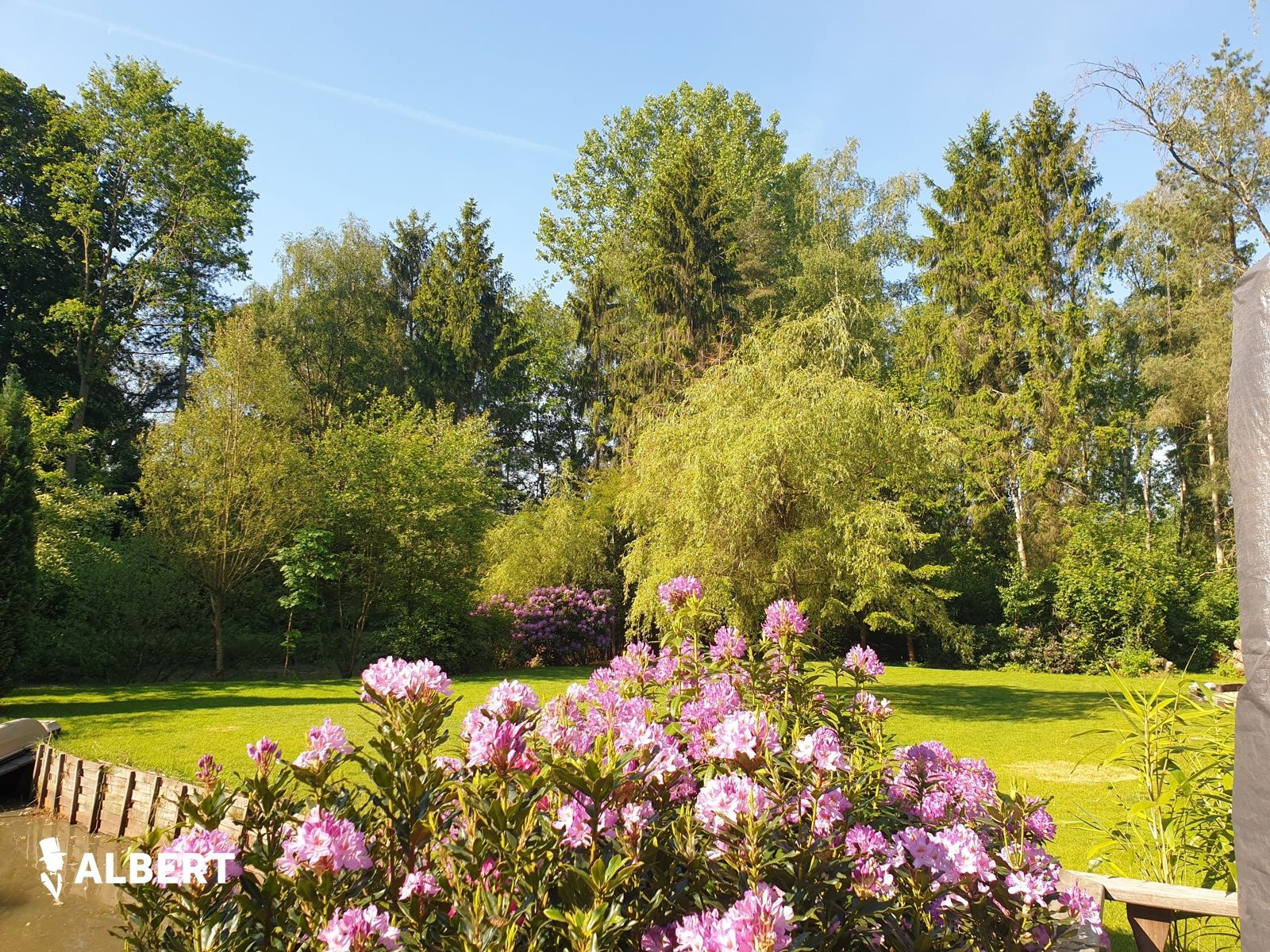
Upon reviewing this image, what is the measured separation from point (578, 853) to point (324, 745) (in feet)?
2.07

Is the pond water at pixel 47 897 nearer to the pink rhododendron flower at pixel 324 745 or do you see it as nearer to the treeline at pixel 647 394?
the pink rhododendron flower at pixel 324 745

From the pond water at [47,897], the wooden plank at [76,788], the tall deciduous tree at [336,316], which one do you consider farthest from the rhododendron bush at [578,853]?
the tall deciduous tree at [336,316]

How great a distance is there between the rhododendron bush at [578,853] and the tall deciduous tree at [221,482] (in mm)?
12218

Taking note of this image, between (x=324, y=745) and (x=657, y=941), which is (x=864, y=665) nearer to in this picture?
(x=657, y=941)

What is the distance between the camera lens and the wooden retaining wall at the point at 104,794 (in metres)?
5.27

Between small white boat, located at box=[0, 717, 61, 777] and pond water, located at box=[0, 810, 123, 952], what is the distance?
566 millimetres

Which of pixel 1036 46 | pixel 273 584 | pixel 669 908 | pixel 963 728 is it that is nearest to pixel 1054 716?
pixel 963 728

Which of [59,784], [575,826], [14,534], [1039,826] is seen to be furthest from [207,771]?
[14,534]

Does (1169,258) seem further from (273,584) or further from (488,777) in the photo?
(488,777)

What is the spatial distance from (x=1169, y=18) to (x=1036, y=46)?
946mm

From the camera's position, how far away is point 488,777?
1619mm

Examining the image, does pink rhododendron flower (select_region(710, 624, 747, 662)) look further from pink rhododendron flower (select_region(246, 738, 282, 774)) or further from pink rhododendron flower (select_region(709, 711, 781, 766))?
pink rhododendron flower (select_region(246, 738, 282, 774))

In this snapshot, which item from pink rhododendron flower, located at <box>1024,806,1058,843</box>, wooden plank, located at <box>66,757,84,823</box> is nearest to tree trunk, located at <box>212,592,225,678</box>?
wooden plank, located at <box>66,757,84,823</box>

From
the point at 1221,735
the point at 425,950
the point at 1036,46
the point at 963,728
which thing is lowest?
the point at 963,728
